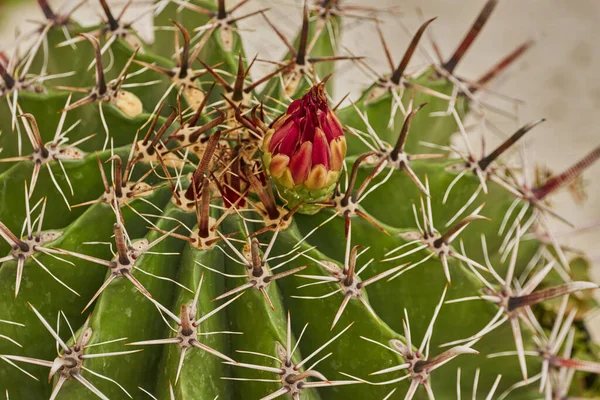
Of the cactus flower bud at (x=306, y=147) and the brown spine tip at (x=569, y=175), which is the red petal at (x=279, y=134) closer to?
the cactus flower bud at (x=306, y=147)

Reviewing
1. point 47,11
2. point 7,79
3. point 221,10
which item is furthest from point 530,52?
point 7,79

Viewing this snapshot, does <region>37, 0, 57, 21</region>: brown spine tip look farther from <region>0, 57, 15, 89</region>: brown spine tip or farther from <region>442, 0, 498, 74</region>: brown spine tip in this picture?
<region>442, 0, 498, 74</region>: brown spine tip

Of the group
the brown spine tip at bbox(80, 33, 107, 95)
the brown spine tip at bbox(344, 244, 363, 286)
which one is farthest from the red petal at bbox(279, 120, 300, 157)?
the brown spine tip at bbox(80, 33, 107, 95)

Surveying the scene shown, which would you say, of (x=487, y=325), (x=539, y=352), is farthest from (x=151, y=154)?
(x=539, y=352)

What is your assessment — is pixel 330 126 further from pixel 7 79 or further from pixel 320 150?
pixel 7 79

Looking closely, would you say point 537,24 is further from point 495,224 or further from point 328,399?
point 328,399

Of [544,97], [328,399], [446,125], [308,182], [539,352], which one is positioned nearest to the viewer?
[308,182]
